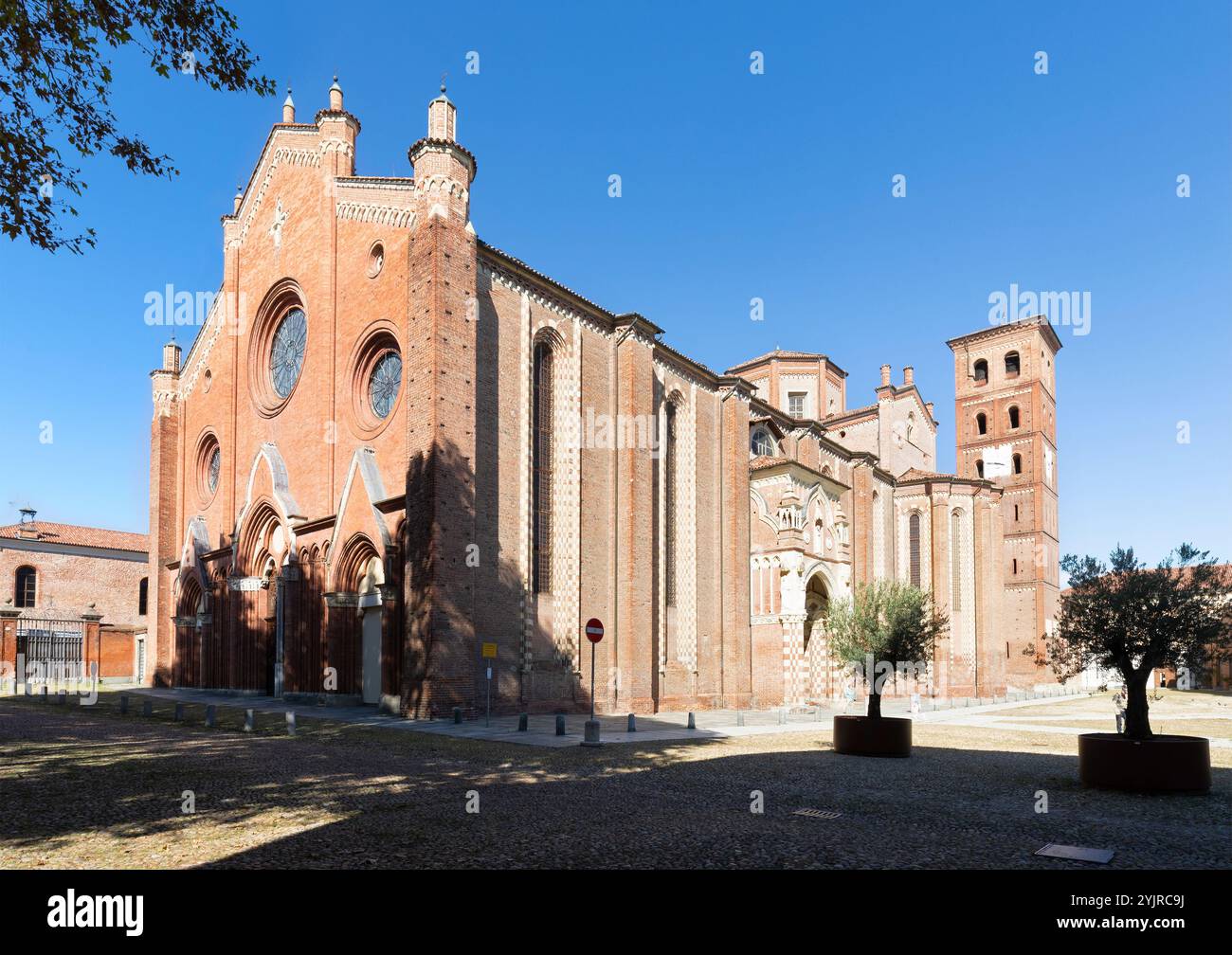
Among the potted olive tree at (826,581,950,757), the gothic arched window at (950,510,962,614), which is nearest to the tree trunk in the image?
the potted olive tree at (826,581,950,757)

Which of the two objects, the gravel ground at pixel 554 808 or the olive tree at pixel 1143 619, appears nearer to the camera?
the gravel ground at pixel 554 808

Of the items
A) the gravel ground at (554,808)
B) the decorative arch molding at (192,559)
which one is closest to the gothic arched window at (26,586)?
the decorative arch molding at (192,559)

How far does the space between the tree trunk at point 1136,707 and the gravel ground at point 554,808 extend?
1182 mm

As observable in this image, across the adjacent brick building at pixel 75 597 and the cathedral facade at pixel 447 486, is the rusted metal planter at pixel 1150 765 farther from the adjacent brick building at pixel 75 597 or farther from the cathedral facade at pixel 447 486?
the adjacent brick building at pixel 75 597

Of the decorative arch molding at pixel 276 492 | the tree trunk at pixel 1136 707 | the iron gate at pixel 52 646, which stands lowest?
the iron gate at pixel 52 646

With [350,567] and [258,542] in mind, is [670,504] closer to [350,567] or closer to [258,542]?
[350,567]

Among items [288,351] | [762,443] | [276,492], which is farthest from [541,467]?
[762,443]

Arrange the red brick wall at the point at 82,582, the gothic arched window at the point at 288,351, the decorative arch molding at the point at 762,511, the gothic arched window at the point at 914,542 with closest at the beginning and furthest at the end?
the gothic arched window at the point at 288,351
the decorative arch molding at the point at 762,511
the red brick wall at the point at 82,582
the gothic arched window at the point at 914,542

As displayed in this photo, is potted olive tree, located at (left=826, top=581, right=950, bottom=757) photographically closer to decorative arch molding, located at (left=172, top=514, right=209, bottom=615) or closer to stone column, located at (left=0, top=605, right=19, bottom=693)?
decorative arch molding, located at (left=172, top=514, right=209, bottom=615)

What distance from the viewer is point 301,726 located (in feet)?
66.2

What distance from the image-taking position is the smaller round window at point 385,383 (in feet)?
87.6
